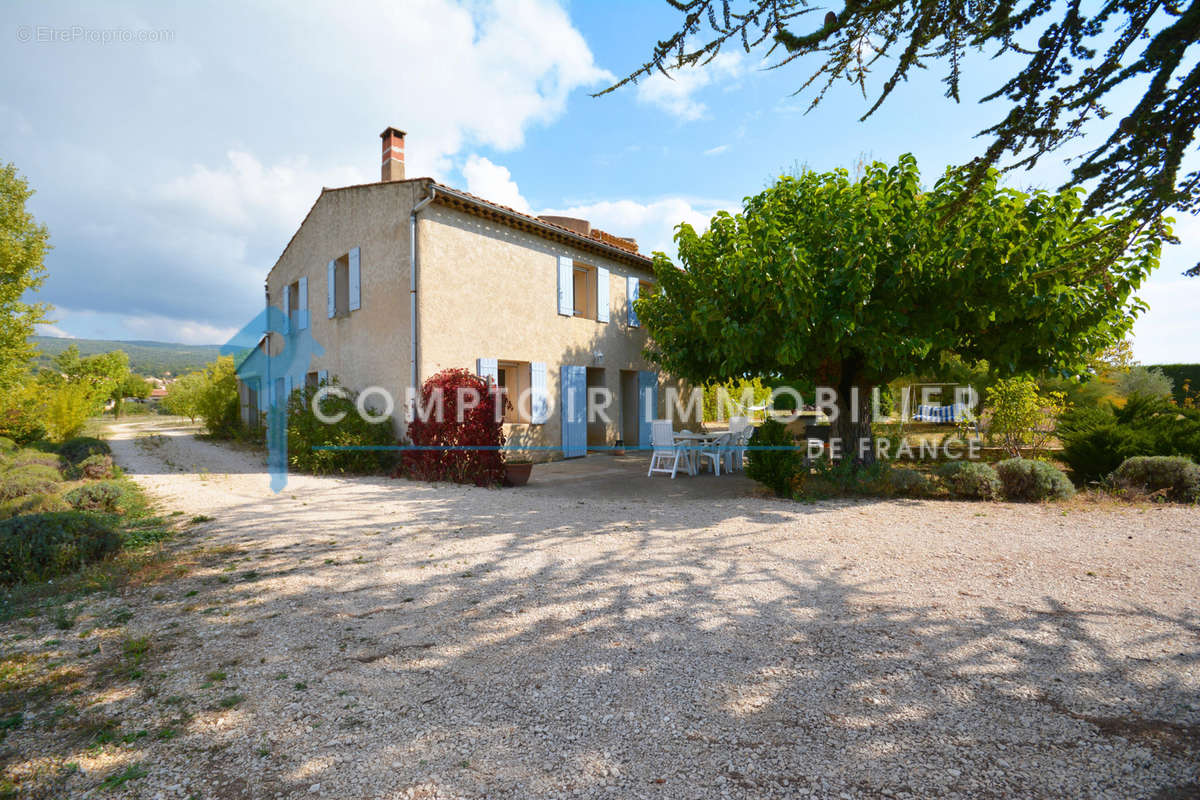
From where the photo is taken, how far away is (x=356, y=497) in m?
7.40

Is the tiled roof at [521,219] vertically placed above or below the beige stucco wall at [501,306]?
above

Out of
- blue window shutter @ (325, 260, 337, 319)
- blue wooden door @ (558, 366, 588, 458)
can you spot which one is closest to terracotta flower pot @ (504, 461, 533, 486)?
blue wooden door @ (558, 366, 588, 458)

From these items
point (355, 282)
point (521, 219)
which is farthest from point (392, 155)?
point (521, 219)

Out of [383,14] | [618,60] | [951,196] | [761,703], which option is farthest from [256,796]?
[951,196]

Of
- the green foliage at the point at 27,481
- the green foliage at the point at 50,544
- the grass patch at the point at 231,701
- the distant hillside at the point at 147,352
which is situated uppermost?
the distant hillside at the point at 147,352

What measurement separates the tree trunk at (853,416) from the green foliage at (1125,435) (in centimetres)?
269

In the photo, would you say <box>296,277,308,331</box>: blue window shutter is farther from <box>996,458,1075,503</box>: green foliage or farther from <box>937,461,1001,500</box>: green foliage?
<box>996,458,1075,503</box>: green foliage

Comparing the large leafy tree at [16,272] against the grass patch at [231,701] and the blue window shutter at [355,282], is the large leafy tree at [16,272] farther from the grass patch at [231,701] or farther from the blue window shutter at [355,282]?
the grass patch at [231,701]

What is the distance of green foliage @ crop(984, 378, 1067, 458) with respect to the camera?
974 centimetres

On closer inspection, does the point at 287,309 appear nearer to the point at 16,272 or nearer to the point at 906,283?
the point at 16,272

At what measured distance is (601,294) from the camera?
12.5 metres

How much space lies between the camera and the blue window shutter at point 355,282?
11.0 meters

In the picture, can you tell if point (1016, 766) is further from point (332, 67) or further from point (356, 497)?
point (332, 67)

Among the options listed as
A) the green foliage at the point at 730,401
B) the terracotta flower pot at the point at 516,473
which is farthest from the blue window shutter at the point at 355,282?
the green foliage at the point at 730,401
